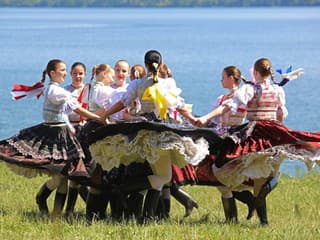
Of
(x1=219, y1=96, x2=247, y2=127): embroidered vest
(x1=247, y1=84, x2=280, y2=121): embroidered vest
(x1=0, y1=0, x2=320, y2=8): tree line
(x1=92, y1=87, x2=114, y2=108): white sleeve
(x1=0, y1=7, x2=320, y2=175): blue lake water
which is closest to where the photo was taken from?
(x1=247, y1=84, x2=280, y2=121): embroidered vest

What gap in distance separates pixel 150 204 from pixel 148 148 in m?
0.60

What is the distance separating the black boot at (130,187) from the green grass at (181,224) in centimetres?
42

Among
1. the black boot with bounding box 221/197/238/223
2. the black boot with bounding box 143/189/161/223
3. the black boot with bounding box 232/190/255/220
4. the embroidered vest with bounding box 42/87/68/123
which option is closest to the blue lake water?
the black boot with bounding box 232/190/255/220

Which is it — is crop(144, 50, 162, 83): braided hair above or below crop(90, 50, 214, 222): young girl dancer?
above

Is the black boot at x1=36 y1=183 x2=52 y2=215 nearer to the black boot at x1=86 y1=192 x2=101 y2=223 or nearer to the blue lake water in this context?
the black boot at x1=86 y1=192 x2=101 y2=223

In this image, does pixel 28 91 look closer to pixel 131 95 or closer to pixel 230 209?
pixel 131 95

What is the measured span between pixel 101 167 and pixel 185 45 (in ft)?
149

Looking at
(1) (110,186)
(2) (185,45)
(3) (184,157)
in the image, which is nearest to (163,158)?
(3) (184,157)

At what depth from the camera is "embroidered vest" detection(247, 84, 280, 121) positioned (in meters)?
9.64

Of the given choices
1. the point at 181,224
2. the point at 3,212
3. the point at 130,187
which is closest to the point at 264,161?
the point at 181,224

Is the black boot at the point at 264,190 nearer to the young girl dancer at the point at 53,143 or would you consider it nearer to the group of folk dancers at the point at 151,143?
the group of folk dancers at the point at 151,143

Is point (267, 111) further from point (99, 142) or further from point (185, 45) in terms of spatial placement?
point (185, 45)

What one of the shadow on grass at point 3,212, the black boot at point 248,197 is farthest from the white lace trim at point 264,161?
the shadow on grass at point 3,212

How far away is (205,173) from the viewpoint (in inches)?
391
